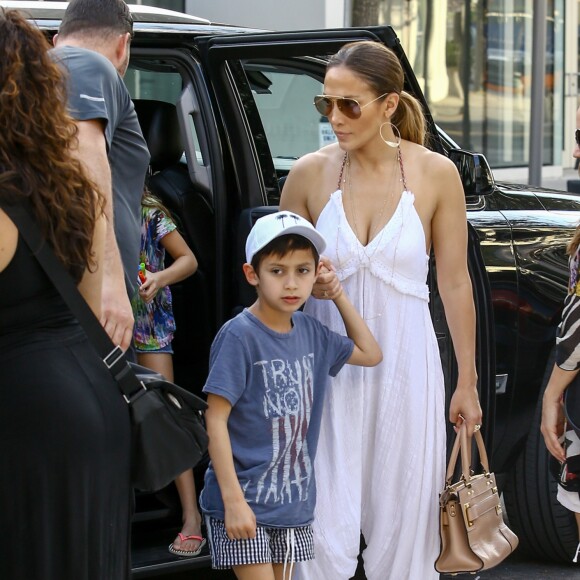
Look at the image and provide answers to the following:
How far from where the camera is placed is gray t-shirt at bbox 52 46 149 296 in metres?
2.97

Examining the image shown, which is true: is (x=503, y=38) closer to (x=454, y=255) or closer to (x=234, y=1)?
(x=234, y=1)

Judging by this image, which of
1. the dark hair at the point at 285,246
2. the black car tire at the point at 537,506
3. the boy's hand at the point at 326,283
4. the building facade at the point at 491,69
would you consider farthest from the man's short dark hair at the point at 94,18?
the building facade at the point at 491,69

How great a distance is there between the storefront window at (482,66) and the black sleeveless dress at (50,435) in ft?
40.8

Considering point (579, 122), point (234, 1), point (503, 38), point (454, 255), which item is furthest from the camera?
point (503, 38)

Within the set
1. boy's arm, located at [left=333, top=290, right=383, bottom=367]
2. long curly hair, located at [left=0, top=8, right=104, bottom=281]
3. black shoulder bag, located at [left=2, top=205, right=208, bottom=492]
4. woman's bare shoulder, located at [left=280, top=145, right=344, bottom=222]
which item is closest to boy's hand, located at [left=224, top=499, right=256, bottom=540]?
boy's arm, located at [left=333, top=290, right=383, bottom=367]

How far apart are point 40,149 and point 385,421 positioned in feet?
4.86

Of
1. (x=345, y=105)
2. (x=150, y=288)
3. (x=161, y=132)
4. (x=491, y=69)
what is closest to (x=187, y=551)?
(x=150, y=288)

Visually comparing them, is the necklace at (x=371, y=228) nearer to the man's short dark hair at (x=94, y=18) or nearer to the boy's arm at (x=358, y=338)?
the boy's arm at (x=358, y=338)

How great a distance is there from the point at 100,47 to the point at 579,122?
1269mm

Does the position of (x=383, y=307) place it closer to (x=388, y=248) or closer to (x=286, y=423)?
(x=388, y=248)

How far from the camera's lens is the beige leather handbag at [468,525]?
10.9ft

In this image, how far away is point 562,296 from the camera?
4328 millimetres

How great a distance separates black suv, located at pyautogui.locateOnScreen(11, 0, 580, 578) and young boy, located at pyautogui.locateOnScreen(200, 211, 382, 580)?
502mm

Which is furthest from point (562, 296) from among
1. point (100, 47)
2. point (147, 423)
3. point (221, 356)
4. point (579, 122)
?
point (147, 423)
